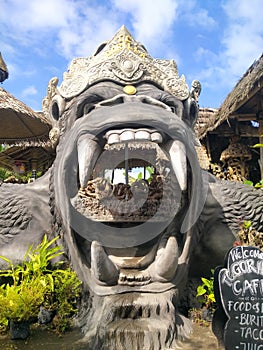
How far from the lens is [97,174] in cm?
414

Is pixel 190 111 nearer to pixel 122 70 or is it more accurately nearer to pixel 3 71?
pixel 122 70

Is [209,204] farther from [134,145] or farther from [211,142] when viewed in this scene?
[211,142]

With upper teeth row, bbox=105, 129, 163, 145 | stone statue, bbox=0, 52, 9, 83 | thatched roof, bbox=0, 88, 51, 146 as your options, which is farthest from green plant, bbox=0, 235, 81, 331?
stone statue, bbox=0, 52, 9, 83

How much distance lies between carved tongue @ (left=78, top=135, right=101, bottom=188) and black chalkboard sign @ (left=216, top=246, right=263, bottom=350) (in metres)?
0.86

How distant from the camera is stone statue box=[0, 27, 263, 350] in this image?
2131 millimetres

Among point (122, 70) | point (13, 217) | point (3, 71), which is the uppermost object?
point (3, 71)

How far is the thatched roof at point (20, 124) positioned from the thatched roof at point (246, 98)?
3.19 meters

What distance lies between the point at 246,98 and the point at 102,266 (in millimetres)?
4584

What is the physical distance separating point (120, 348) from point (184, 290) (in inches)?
34.1

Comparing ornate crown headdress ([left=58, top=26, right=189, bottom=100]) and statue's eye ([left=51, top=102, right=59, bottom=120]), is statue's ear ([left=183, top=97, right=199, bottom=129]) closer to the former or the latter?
ornate crown headdress ([left=58, top=26, right=189, bottom=100])

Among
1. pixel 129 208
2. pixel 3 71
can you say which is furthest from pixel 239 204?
pixel 3 71

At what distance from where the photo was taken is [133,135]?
6.91 ft

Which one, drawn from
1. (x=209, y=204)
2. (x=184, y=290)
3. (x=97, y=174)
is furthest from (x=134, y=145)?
(x=184, y=290)

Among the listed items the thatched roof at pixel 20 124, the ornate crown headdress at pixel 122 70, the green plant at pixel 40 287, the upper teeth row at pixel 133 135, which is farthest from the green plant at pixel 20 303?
the thatched roof at pixel 20 124
